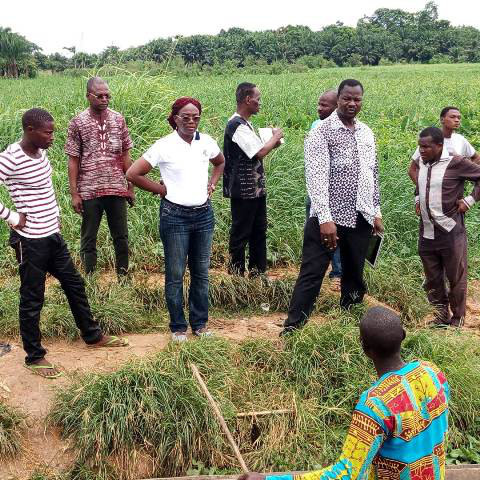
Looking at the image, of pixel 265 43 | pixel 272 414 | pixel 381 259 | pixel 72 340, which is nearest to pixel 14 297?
pixel 72 340

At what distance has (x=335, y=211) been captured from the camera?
14.1ft

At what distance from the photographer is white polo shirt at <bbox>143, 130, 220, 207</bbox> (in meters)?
4.25

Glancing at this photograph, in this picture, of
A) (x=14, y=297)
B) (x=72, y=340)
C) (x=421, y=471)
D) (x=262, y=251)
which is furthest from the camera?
(x=262, y=251)

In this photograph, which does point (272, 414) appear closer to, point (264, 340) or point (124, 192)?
point (264, 340)

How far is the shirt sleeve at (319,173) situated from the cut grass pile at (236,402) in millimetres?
802

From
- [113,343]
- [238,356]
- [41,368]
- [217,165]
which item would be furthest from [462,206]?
[41,368]

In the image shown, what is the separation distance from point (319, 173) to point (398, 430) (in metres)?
2.39

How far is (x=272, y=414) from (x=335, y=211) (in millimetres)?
1392

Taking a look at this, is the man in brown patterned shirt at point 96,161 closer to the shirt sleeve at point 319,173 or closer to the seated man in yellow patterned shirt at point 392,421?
the shirt sleeve at point 319,173

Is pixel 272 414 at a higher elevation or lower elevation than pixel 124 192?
lower

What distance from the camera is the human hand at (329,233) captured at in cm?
418

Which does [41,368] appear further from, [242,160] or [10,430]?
[242,160]

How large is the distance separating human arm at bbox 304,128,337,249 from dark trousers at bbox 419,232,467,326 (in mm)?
1244

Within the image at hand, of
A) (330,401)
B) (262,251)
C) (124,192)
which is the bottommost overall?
(330,401)
